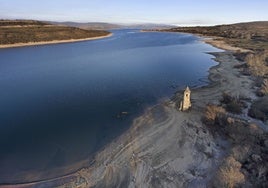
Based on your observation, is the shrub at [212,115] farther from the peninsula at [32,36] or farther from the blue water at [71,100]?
the peninsula at [32,36]

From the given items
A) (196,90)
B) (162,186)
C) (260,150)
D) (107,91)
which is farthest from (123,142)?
(196,90)

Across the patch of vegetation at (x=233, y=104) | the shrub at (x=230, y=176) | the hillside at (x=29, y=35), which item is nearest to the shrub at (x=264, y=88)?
the patch of vegetation at (x=233, y=104)

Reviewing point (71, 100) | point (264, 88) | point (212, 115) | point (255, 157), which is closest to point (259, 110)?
point (212, 115)

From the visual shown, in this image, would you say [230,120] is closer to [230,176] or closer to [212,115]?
[212,115]

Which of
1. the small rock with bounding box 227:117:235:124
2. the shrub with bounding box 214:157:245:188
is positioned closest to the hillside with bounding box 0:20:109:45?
the small rock with bounding box 227:117:235:124

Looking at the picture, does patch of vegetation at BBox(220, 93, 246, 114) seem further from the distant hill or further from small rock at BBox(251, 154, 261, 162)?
the distant hill

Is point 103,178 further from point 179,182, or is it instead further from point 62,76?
point 62,76

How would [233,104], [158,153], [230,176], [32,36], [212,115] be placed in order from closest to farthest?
[230,176]
[158,153]
[212,115]
[233,104]
[32,36]
